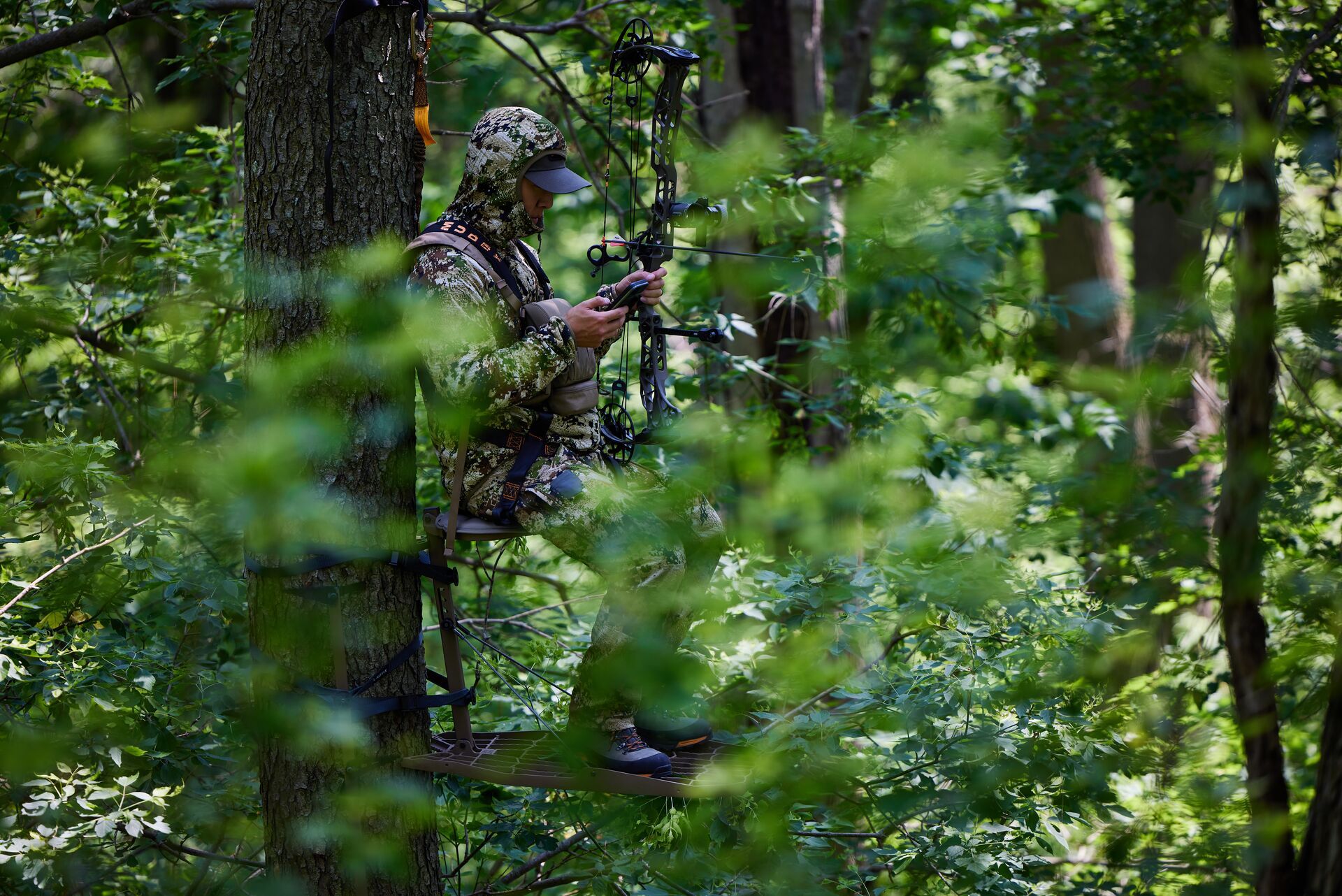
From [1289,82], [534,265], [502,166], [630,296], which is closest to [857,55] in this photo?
[534,265]

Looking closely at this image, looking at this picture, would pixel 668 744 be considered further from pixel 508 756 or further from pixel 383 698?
pixel 383 698

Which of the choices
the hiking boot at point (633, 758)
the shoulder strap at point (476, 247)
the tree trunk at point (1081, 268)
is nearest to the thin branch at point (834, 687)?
the hiking boot at point (633, 758)

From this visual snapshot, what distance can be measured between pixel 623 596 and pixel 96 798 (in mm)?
1673

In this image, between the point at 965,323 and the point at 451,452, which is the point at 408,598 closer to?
the point at 451,452

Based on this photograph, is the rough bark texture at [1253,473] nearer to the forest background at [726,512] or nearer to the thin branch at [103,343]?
the forest background at [726,512]

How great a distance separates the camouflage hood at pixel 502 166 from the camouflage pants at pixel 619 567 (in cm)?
66

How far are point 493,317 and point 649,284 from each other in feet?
1.34

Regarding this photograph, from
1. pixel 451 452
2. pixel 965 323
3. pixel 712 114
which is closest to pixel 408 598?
pixel 451 452

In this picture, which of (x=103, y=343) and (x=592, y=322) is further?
(x=103, y=343)

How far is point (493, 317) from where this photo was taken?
2.93 m

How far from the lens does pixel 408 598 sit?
318cm

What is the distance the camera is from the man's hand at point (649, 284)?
2.89 m

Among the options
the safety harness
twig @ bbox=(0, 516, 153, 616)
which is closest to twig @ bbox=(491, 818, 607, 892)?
the safety harness

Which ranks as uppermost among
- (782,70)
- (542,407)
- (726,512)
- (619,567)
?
(782,70)
